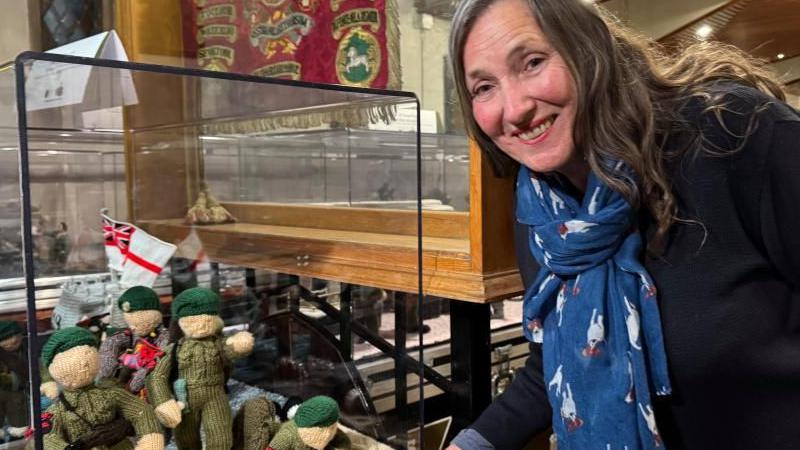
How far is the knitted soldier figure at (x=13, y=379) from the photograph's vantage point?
2.48 feet

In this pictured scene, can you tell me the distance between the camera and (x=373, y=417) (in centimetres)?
114

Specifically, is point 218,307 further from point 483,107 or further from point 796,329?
point 796,329

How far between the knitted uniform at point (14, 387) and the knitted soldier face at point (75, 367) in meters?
0.03

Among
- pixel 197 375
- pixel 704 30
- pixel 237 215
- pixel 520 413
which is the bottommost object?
pixel 520 413

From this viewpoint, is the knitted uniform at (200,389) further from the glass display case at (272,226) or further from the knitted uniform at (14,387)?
the knitted uniform at (14,387)

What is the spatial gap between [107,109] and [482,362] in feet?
2.67

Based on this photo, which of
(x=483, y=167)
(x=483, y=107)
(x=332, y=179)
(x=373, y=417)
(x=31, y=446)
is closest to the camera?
(x=31, y=446)

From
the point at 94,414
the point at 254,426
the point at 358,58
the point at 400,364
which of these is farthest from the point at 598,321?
the point at 358,58

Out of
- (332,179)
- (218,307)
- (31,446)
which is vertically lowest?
(31,446)

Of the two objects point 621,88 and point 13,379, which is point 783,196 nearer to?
point 621,88

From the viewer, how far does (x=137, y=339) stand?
38.9 inches

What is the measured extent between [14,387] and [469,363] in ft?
2.58

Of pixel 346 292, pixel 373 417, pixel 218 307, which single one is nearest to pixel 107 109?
pixel 218 307

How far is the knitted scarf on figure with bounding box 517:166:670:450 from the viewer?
86 cm
